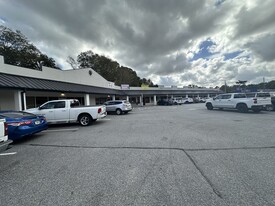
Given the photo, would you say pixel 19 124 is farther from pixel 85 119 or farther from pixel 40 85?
pixel 40 85

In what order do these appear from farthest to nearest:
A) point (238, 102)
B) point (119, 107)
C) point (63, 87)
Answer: point (119, 107) → point (63, 87) → point (238, 102)

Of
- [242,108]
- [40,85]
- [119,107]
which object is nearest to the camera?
[40,85]

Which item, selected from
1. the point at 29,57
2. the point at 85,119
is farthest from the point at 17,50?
the point at 85,119

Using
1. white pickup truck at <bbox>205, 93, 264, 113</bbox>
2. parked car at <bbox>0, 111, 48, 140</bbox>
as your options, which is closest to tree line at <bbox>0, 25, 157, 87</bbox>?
parked car at <bbox>0, 111, 48, 140</bbox>

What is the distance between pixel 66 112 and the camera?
8664 millimetres

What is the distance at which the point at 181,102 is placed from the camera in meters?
35.7

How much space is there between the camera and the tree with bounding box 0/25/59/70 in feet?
90.7

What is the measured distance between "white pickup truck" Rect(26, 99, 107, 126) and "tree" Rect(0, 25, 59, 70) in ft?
93.2

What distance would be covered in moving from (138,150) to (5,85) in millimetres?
10708

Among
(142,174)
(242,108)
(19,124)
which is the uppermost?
(19,124)

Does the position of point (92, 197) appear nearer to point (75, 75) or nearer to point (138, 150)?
point (138, 150)

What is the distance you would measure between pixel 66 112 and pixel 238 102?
16.3m

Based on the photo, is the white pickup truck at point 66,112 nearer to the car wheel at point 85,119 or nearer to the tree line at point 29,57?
the car wheel at point 85,119

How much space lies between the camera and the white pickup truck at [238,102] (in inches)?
494
